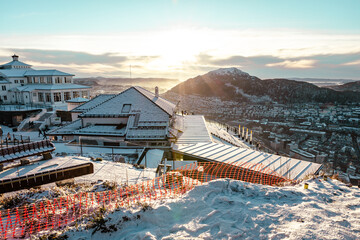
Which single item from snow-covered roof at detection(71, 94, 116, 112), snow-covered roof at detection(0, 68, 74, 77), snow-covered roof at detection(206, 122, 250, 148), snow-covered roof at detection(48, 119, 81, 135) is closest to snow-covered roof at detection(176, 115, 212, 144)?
Result: snow-covered roof at detection(206, 122, 250, 148)

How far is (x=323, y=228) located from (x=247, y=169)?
8549 millimetres

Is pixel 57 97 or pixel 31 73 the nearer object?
pixel 57 97

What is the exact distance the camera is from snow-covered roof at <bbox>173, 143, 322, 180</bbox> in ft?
45.8

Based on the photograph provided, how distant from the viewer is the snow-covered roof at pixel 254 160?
1397 centimetres

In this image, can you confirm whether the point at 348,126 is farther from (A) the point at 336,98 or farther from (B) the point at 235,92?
(B) the point at 235,92

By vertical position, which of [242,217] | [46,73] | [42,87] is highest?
[46,73]

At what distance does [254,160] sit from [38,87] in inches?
1880

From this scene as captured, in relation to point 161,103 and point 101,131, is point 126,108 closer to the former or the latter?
point 101,131

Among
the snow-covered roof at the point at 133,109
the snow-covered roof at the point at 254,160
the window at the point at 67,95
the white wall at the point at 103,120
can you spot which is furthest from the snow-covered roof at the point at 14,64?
the snow-covered roof at the point at 254,160

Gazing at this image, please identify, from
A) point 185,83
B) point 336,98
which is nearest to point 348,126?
point 336,98

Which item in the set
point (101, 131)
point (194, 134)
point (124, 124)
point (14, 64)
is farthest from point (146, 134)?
point (14, 64)

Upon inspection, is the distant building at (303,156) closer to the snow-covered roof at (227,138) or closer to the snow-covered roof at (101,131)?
the snow-covered roof at (227,138)

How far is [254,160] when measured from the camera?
15680 millimetres

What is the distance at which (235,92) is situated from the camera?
15700 centimetres
